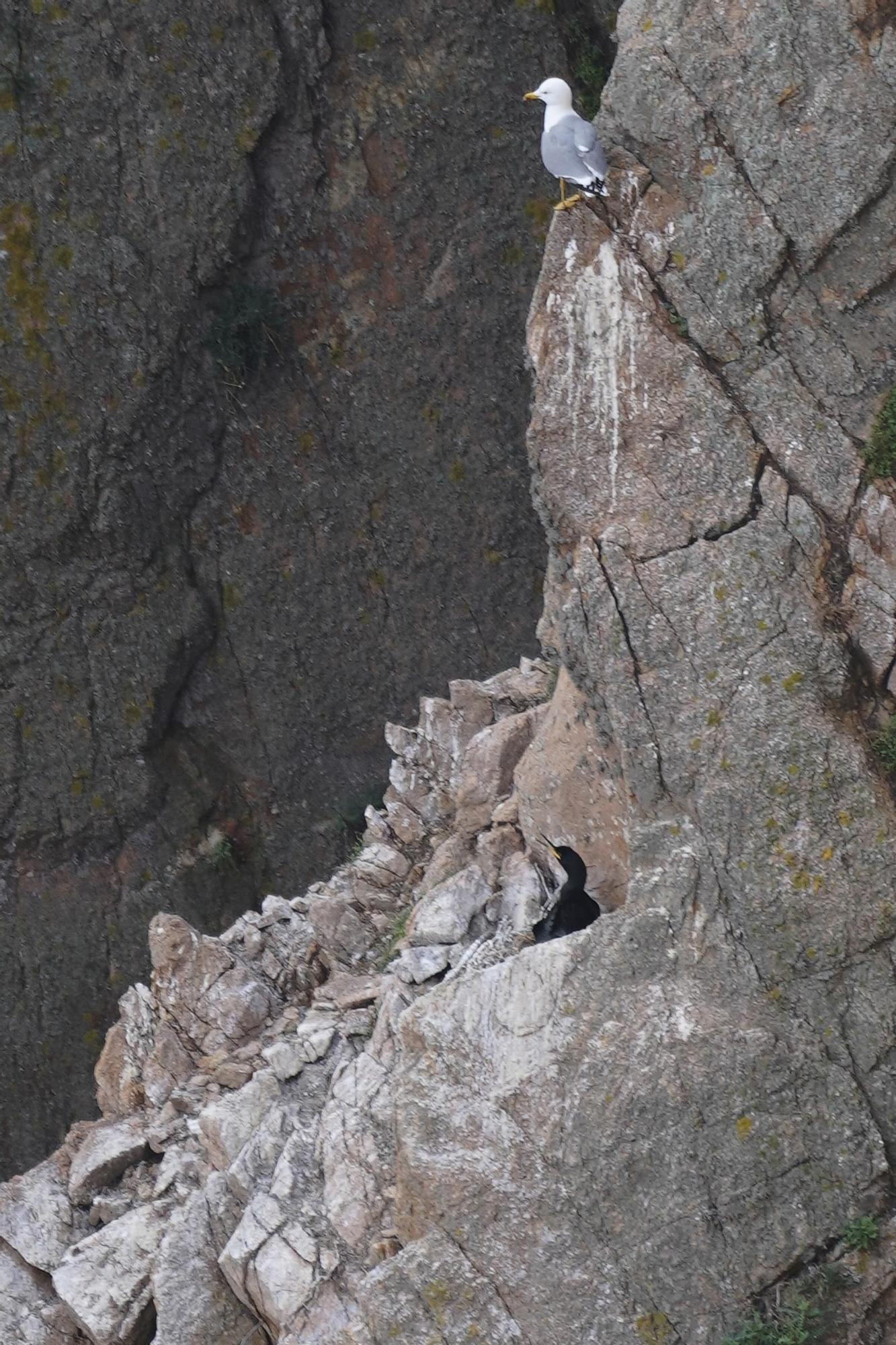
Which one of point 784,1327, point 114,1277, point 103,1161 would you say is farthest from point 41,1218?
point 784,1327

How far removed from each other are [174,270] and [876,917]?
37.5 feet

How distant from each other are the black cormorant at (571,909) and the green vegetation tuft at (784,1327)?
2.22 metres

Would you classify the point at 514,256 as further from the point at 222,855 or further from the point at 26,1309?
the point at 26,1309

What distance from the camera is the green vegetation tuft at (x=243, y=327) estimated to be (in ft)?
50.9

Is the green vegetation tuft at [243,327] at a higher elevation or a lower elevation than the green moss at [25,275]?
lower

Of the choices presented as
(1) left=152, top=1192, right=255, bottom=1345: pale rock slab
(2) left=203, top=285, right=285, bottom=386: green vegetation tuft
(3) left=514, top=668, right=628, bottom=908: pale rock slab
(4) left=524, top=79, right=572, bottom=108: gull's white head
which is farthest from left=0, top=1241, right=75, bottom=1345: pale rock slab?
(2) left=203, top=285, right=285, bottom=386: green vegetation tuft

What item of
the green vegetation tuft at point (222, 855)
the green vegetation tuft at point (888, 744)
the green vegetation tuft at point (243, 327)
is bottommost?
the green vegetation tuft at point (888, 744)

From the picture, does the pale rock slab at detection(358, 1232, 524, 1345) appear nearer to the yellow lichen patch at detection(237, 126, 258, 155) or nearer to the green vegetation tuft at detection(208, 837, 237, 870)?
the green vegetation tuft at detection(208, 837, 237, 870)

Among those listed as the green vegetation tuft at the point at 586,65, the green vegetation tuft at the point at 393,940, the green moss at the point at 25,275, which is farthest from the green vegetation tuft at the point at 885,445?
the green moss at the point at 25,275

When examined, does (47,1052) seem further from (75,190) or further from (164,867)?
(75,190)

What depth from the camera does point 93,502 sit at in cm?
1576

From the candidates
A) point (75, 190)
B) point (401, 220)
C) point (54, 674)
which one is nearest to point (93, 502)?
point (54, 674)

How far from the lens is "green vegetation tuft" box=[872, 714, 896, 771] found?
714 cm

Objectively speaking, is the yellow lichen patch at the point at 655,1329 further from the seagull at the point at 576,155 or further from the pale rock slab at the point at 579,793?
the seagull at the point at 576,155
